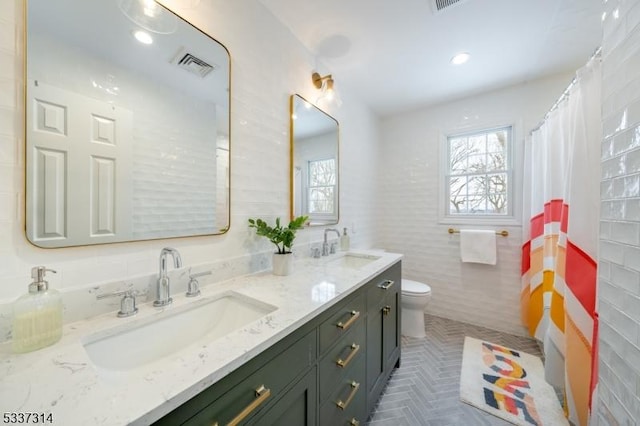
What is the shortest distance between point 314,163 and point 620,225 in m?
1.61

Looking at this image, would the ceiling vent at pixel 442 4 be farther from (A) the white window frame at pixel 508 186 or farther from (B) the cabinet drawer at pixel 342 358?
(B) the cabinet drawer at pixel 342 358

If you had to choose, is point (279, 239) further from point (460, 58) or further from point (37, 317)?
point (460, 58)

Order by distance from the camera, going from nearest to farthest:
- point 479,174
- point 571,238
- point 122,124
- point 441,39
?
1. point 122,124
2. point 571,238
3. point 441,39
4. point 479,174

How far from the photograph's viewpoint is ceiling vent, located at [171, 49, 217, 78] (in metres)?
1.13

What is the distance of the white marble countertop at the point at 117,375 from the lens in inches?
17.5

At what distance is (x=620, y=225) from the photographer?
73 centimetres

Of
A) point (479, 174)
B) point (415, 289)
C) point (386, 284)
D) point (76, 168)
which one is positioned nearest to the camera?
point (76, 168)

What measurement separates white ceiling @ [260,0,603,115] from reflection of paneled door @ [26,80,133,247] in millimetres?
1227

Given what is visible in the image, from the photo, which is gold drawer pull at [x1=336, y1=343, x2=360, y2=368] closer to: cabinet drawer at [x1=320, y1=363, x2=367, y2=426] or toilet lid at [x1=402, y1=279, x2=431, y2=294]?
cabinet drawer at [x1=320, y1=363, x2=367, y2=426]

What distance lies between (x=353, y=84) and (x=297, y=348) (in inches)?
92.8

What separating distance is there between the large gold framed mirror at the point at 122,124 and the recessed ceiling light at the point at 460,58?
5.85 ft

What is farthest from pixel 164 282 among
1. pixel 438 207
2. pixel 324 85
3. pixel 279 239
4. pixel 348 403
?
pixel 438 207

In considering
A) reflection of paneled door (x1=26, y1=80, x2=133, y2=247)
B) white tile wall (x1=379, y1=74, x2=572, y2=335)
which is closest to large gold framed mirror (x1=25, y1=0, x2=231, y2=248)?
reflection of paneled door (x1=26, y1=80, x2=133, y2=247)

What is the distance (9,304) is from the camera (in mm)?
→ 705
